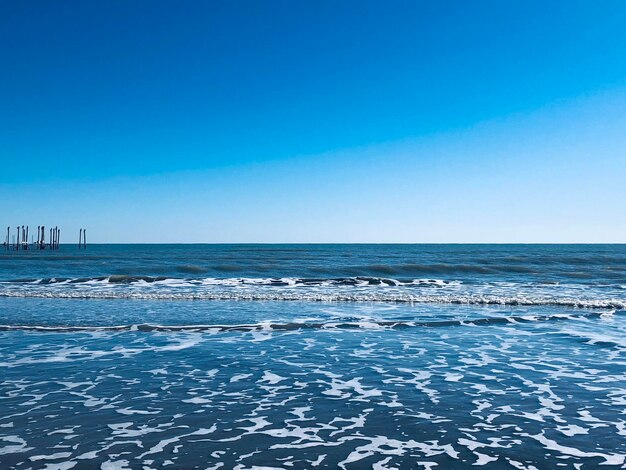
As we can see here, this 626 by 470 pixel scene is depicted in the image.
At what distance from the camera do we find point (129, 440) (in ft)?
21.3

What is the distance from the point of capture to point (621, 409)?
7.74 metres

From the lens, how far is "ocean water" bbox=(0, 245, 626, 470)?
20.2ft

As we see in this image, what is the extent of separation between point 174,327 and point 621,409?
38.8ft

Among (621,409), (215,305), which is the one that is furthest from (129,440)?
(215,305)

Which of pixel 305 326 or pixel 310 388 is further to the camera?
pixel 305 326

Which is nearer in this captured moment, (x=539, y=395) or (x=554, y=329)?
(x=539, y=395)

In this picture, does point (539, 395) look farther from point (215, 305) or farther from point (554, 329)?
point (215, 305)

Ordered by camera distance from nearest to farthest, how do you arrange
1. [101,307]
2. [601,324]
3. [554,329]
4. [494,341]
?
[494,341] < [554,329] < [601,324] < [101,307]

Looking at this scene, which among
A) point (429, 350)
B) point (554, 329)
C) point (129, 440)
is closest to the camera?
point (129, 440)

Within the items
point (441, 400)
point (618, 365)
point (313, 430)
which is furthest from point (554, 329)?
point (313, 430)

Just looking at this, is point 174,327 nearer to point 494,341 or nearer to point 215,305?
point 215,305

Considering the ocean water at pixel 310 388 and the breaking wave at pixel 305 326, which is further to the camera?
the breaking wave at pixel 305 326

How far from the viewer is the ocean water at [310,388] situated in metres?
6.15

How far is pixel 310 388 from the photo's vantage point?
8.98 meters
